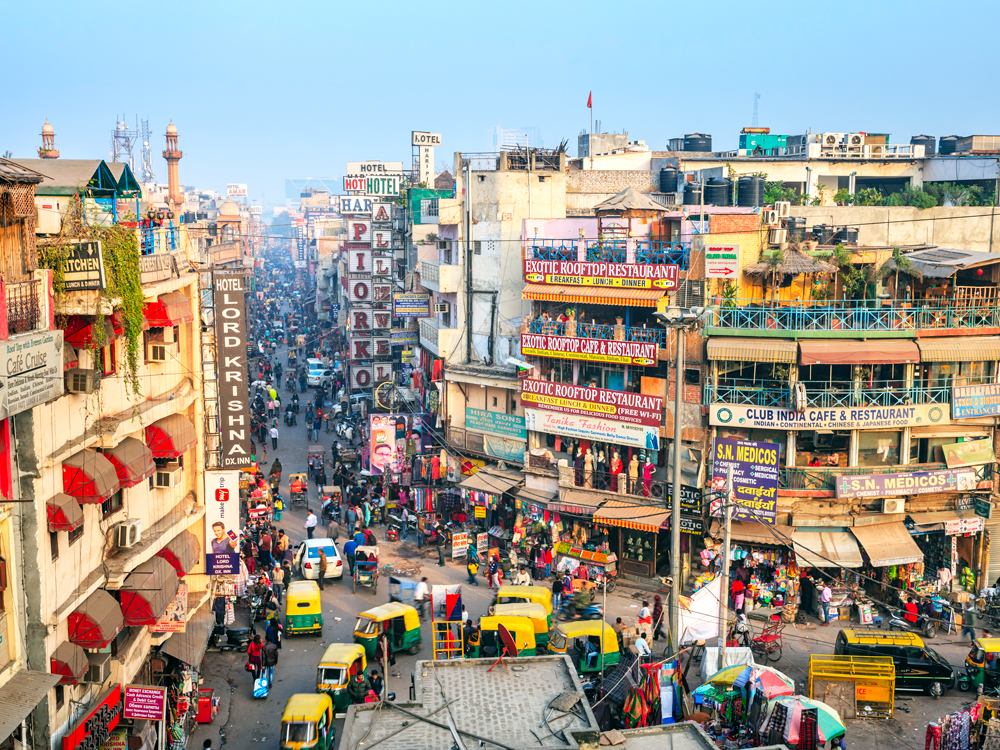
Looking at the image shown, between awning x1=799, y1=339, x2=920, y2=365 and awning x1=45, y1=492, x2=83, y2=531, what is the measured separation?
59.7 ft

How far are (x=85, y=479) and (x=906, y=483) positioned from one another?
2096 centimetres

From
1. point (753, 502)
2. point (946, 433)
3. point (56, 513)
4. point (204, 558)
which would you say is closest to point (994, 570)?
point (946, 433)

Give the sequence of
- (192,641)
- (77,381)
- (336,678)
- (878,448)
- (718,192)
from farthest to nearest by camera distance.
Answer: (718,192) → (878,448) → (192,641) → (336,678) → (77,381)

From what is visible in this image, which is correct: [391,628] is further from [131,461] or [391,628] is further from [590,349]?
[590,349]

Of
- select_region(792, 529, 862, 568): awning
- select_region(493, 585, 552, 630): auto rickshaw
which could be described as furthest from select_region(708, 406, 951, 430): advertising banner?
select_region(493, 585, 552, 630): auto rickshaw

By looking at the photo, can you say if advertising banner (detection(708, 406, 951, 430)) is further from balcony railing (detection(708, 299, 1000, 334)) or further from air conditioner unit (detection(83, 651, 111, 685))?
air conditioner unit (detection(83, 651, 111, 685))

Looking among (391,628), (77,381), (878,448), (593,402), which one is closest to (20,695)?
(77,381)

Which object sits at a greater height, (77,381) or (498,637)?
(77,381)

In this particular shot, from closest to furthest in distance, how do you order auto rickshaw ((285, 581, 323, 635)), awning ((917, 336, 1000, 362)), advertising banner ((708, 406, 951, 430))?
auto rickshaw ((285, 581, 323, 635))
advertising banner ((708, 406, 951, 430))
awning ((917, 336, 1000, 362))

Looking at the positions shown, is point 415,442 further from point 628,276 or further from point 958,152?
point 958,152

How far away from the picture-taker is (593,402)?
29875 mm

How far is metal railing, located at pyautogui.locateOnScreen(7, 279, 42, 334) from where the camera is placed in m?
14.0

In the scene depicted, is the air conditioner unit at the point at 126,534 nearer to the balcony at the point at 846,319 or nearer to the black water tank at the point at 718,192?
the balcony at the point at 846,319

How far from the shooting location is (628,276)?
29125 mm
